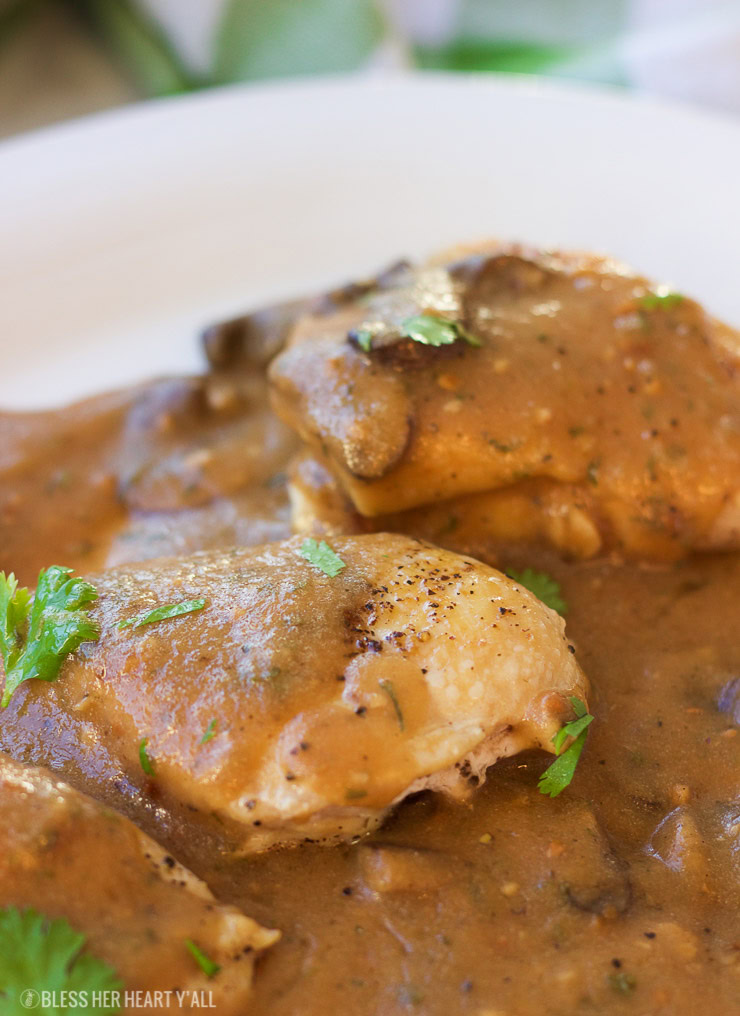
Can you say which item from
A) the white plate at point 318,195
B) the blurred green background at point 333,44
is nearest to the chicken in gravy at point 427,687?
the white plate at point 318,195

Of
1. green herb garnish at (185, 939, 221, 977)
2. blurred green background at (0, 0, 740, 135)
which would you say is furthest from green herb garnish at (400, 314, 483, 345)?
blurred green background at (0, 0, 740, 135)

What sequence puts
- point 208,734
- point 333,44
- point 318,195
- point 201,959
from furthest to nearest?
point 333,44 < point 318,195 < point 208,734 < point 201,959

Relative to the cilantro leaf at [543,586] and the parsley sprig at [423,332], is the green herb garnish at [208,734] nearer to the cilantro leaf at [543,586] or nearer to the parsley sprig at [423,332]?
the cilantro leaf at [543,586]

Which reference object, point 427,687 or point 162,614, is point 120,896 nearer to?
point 162,614

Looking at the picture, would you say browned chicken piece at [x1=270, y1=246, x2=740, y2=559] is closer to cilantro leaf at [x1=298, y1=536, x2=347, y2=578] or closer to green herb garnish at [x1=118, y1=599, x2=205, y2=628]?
cilantro leaf at [x1=298, y1=536, x2=347, y2=578]

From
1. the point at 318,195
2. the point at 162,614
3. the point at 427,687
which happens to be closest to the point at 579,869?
the point at 427,687

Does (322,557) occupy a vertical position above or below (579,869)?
above

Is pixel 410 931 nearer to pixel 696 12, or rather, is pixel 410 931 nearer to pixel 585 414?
pixel 585 414
